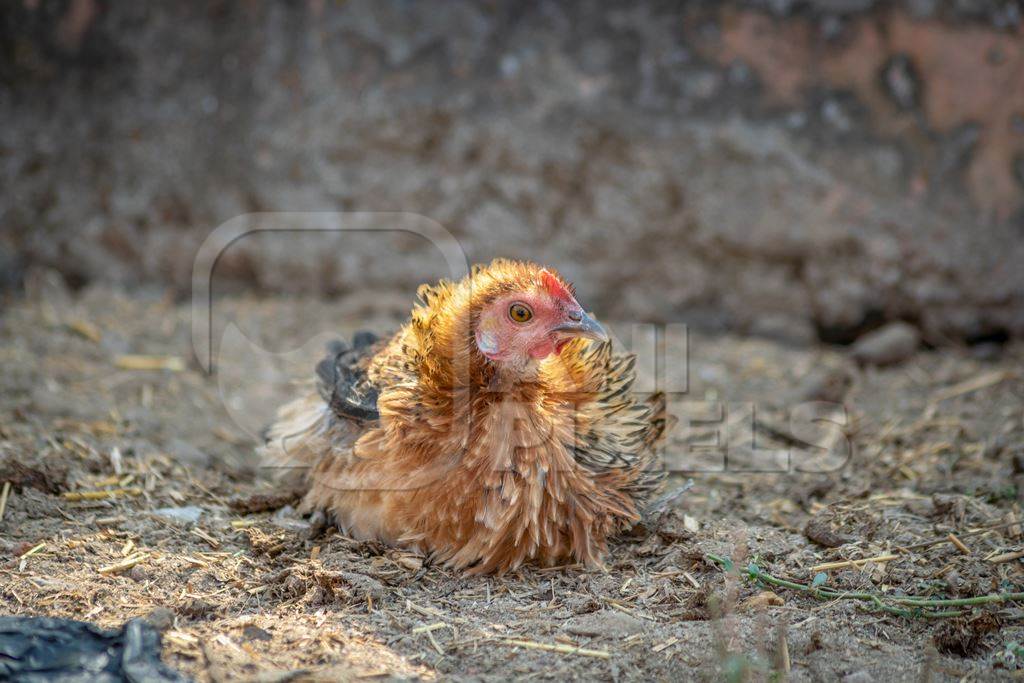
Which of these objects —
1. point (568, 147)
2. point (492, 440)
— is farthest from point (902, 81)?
point (492, 440)

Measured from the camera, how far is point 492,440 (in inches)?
113

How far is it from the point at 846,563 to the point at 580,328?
1142 mm

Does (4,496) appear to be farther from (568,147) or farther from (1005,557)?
(568,147)

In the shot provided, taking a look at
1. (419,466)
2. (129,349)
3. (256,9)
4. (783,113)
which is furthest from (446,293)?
(256,9)

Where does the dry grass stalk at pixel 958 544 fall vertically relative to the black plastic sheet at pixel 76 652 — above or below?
above

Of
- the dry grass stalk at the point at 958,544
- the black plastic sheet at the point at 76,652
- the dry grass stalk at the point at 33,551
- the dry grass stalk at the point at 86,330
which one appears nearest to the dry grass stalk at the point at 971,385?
the dry grass stalk at the point at 958,544

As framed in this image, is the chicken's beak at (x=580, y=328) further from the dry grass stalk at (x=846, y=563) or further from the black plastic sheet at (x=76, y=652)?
the black plastic sheet at (x=76, y=652)

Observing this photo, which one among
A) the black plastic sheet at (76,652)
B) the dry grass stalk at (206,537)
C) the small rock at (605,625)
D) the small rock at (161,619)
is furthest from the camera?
the dry grass stalk at (206,537)

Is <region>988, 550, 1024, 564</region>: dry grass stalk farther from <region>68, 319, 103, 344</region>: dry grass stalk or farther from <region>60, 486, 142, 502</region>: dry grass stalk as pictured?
<region>68, 319, 103, 344</region>: dry grass stalk

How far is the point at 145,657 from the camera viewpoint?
228cm

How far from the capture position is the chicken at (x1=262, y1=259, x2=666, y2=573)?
289 cm

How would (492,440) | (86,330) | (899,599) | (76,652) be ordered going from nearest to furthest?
(76,652), (899,599), (492,440), (86,330)

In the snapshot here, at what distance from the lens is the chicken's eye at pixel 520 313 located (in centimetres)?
288

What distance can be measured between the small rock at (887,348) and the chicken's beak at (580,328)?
2.87 metres
